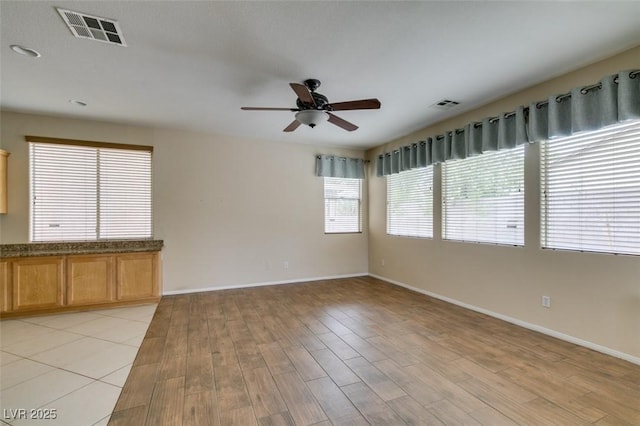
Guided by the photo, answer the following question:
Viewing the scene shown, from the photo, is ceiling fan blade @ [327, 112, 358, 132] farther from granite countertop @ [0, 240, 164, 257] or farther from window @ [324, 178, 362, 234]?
granite countertop @ [0, 240, 164, 257]

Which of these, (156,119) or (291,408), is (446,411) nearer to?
(291,408)

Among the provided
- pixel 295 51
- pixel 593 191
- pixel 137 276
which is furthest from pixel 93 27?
pixel 593 191

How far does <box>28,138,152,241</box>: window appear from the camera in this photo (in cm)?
403

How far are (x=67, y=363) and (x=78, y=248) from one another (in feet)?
6.66

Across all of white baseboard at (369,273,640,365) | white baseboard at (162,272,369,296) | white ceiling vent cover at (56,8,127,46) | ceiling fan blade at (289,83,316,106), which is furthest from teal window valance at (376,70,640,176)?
white ceiling vent cover at (56,8,127,46)

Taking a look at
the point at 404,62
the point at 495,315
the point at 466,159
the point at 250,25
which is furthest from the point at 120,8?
the point at 495,315

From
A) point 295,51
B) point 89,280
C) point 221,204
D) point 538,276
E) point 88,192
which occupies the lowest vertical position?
point 89,280

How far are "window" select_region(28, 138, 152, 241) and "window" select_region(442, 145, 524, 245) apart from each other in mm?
4766

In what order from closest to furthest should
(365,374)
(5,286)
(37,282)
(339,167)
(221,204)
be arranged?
(365,374) < (5,286) < (37,282) < (221,204) < (339,167)

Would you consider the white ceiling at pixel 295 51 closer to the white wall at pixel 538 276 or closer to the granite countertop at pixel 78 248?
the white wall at pixel 538 276

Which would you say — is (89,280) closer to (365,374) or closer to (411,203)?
(365,374)

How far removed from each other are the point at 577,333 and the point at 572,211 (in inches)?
47.9

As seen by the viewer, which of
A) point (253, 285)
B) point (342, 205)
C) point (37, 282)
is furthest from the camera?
point (342, 205)

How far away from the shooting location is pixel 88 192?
4250 mm
